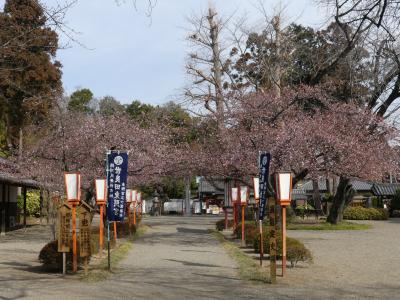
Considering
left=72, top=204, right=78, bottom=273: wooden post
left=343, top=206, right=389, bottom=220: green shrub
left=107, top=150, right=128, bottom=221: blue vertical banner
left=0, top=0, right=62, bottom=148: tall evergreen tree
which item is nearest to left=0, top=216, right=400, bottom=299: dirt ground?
left=72, top=204, right=78, bottom=273: wooden post

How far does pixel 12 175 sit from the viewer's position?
25.2 meters

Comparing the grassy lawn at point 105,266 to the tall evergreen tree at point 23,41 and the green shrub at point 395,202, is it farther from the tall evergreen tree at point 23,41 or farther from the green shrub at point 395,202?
the green shrub at point 395,202

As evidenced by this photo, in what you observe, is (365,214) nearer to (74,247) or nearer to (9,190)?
(9,190)

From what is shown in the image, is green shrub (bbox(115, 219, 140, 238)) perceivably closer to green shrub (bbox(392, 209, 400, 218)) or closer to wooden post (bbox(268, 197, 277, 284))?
wooden post (bbox(268, 197, 277, 284))

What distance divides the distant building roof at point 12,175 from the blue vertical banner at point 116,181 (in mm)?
11343

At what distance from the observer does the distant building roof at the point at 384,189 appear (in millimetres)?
47250

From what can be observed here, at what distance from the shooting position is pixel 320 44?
31.2 meters

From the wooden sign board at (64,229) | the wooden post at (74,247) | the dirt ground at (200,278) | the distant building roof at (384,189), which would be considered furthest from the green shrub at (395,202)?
the wooden sign board at (64,229)

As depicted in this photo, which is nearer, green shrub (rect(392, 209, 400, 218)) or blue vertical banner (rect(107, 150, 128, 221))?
blue vertical banner (rect(107, 150, 128, 221))

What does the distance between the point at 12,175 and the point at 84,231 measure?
14.2 meters

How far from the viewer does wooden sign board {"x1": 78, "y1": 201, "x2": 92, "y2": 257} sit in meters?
12.0

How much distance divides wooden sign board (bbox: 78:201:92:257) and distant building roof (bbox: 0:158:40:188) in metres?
12.0

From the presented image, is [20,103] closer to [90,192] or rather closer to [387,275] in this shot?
[90,192]

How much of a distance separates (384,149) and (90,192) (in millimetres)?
12412
